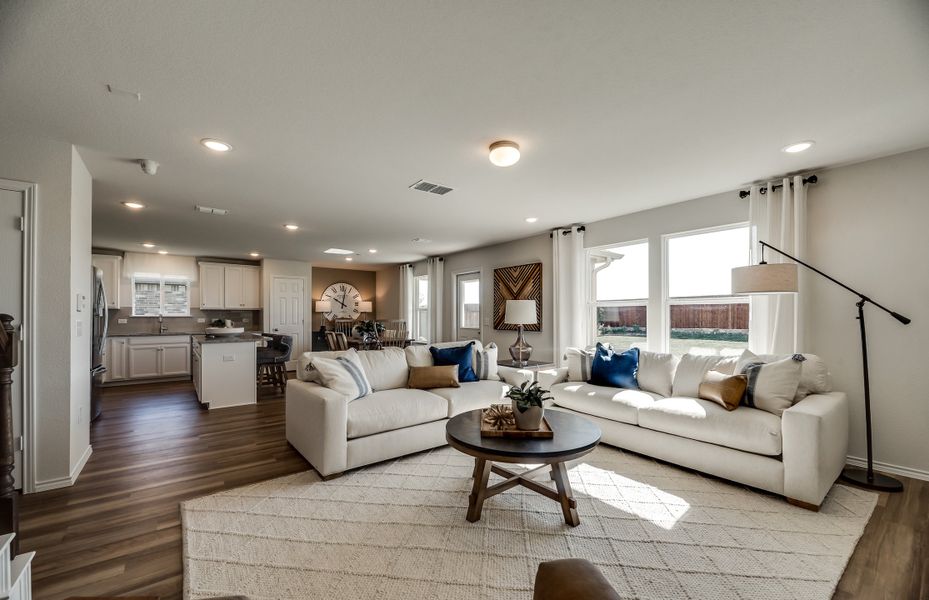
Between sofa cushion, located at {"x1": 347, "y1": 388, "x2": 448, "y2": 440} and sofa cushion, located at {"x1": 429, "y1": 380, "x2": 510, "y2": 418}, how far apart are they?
90 mm

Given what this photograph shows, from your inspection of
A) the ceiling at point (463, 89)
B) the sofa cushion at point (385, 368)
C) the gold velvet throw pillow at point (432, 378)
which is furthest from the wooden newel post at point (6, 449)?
the gold velvet throw pillow at point (432, 378)

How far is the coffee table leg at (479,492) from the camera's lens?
2345 mm

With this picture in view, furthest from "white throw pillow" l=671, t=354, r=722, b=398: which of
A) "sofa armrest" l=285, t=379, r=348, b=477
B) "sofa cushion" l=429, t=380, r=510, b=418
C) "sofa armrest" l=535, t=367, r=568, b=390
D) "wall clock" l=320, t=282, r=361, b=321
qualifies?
"wall clock" l=320, t=282, r=361, b=321

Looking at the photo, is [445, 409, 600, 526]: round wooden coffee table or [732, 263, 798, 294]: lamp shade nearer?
[445, 409, 600, 526]: round wooden coffee table

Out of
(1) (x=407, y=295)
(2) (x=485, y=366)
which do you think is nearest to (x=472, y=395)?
(2) (x=485, y=366)

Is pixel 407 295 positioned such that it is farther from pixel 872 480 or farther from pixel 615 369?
pixel 872 480

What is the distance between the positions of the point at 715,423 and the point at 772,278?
3.98ft

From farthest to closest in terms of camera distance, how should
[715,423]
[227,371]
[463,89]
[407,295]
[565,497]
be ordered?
1. [407,295]
2. [227,371]
3. [715,423]
4. [565,497]
5. [463,89]

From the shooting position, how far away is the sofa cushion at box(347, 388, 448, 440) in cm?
308

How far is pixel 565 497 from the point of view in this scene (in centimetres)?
232

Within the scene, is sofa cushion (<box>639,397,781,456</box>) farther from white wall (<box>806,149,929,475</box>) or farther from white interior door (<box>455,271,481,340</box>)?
white interior door (<box>455,271,481,340</box>)

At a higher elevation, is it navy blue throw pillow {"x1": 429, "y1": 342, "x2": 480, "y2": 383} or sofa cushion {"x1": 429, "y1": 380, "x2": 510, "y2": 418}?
navy blue throw pillow {"x1": 429, "y1": 342, "x2": 480, "y2": 383}

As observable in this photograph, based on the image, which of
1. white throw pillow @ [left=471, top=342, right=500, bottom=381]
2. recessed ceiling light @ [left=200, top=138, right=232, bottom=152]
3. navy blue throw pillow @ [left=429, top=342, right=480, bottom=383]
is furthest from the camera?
white throw pillow @ [left=471, top=342, right=500, bottom=381]

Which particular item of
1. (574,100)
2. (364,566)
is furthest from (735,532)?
(574,100)
